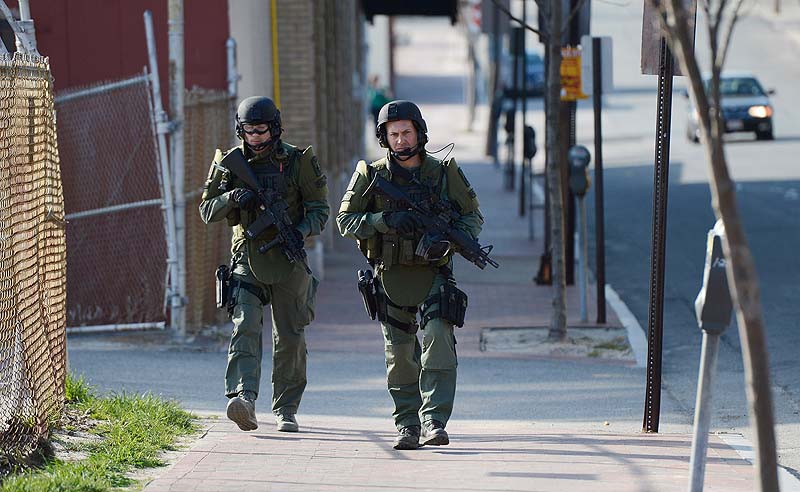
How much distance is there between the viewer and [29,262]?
673cm

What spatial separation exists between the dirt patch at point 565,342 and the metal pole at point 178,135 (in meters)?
2.54

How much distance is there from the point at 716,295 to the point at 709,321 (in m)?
0.11

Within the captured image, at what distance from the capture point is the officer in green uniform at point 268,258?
23.6 feet

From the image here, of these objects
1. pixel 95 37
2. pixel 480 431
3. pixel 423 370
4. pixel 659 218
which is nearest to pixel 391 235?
pixel 423 370

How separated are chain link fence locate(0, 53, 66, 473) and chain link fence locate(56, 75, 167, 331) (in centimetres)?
389

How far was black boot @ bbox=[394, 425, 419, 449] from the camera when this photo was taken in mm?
6852

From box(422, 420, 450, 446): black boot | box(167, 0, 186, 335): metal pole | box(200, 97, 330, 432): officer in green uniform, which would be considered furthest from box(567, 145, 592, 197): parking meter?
Result: box(422, 420, 450, 446): black boot

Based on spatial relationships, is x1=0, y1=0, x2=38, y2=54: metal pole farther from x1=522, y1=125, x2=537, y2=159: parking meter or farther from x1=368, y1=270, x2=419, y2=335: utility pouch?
x1=522, y1=125, x2=537, y2=159: parking meter

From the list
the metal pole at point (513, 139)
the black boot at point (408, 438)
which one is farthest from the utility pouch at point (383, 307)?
the metal pole at point (513, 139)

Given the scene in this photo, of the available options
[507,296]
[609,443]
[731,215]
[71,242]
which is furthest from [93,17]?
[731,215]

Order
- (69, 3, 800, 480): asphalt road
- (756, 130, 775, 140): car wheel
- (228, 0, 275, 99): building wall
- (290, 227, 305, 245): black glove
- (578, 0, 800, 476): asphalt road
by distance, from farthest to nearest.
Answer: (756, 130, 775, 140): car wheel
(228, 0, 275, 99): building wall
(578, 0, 800, 476): asphalt road
(69, 3, 800, 480): asphalt road
(290, 227, 305, 245): black glove

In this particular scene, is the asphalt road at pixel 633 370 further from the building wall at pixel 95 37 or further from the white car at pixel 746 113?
the white car at pixel 746 113

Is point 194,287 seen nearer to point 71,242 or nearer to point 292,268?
point 71,242

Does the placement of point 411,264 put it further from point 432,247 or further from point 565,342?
point 565,342
